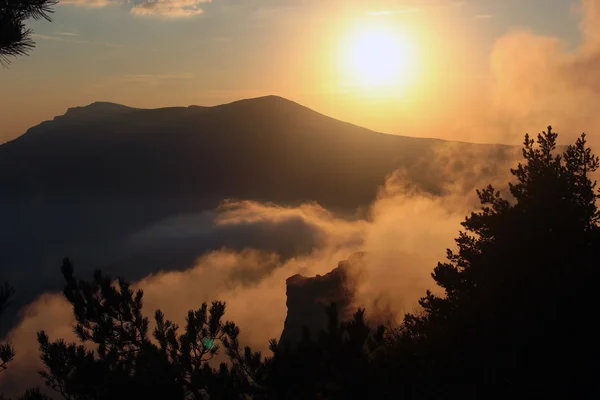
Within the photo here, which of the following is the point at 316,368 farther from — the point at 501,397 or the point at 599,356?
the point at 599,356

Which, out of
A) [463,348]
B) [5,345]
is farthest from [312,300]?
[5,345]

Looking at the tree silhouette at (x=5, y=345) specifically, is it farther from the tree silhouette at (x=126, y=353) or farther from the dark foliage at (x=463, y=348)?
the dark foliage at (x=463, y=348)

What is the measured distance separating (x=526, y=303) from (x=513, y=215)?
3373 millimetres

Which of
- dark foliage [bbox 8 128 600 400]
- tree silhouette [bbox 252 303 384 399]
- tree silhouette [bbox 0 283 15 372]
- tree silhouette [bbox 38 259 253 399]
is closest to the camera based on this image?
tree silhouette [bbox 0 283 15 372]

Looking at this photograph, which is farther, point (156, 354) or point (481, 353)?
point (156, 354)

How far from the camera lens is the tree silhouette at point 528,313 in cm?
1201

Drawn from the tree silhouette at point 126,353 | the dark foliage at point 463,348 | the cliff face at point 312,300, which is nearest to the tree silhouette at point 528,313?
the dark foliage at point 463,348

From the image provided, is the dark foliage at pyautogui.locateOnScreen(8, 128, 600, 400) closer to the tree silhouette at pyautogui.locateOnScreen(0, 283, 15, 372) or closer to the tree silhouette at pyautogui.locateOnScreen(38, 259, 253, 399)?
the tree silhouette at pyautogui.locateOnScreen(38, 259, 253, 399)

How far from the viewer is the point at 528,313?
12734 millimetres

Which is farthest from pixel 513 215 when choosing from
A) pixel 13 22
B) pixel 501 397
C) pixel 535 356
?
pixel 13 22

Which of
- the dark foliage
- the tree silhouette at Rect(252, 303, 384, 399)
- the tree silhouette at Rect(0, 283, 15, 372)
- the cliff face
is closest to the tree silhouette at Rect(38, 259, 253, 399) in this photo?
the dark foliage

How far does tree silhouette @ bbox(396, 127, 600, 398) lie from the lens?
12.0m

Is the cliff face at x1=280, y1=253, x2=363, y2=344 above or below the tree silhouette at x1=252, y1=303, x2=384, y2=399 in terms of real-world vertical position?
above

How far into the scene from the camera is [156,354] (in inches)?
528
